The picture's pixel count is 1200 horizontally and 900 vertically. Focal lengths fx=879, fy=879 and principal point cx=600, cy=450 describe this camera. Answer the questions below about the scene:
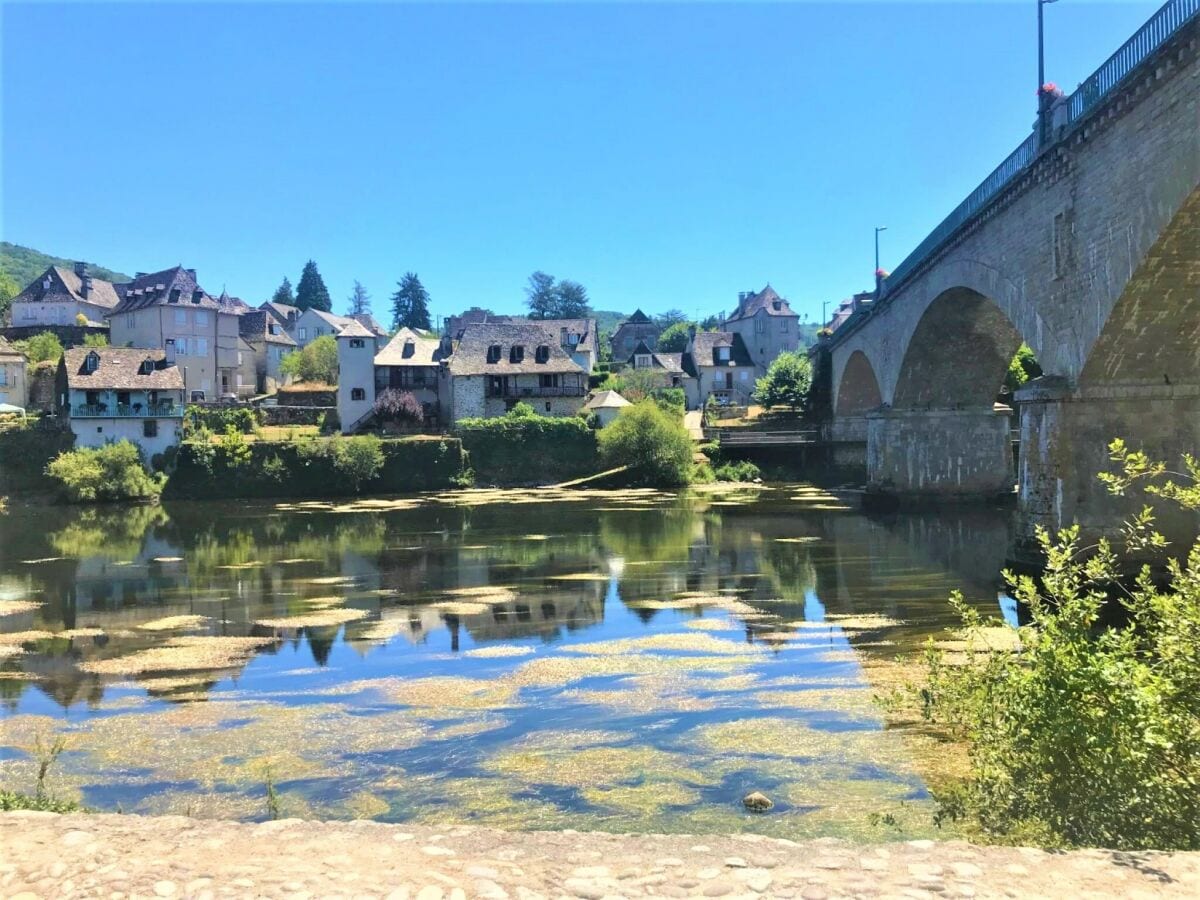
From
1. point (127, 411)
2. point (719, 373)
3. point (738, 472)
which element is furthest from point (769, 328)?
point (127, 411)

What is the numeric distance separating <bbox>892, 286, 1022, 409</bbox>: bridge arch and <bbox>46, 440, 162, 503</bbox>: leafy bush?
4204cm

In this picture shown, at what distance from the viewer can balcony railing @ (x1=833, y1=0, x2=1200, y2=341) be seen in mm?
16109

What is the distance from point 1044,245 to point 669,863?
21.9m

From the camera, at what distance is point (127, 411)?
54688 mm

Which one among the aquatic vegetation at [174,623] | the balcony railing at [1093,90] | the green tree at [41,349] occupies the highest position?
the green tree at [41,349]

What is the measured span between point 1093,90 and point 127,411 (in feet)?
176

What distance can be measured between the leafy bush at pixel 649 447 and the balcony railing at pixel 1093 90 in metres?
22.7

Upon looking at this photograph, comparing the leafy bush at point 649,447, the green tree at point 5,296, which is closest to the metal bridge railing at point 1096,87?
the leafy bush at point 649,447

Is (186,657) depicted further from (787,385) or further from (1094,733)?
(787,385)

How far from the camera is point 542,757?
10.5m

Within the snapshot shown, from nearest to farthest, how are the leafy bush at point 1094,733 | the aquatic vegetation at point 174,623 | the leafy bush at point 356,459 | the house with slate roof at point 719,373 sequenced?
1. the leafy bush at point 1094,733
2. the aquatic vegetation at point 174,623
3. the leafy bush at point 356,459
4. the house with slate roof at point 719,373

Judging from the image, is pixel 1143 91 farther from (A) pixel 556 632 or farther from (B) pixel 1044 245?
(A) pixel 556 632

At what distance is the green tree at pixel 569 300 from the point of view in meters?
128

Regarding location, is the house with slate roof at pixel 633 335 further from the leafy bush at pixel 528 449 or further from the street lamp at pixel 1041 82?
the street lamp at pixel 1041 82
